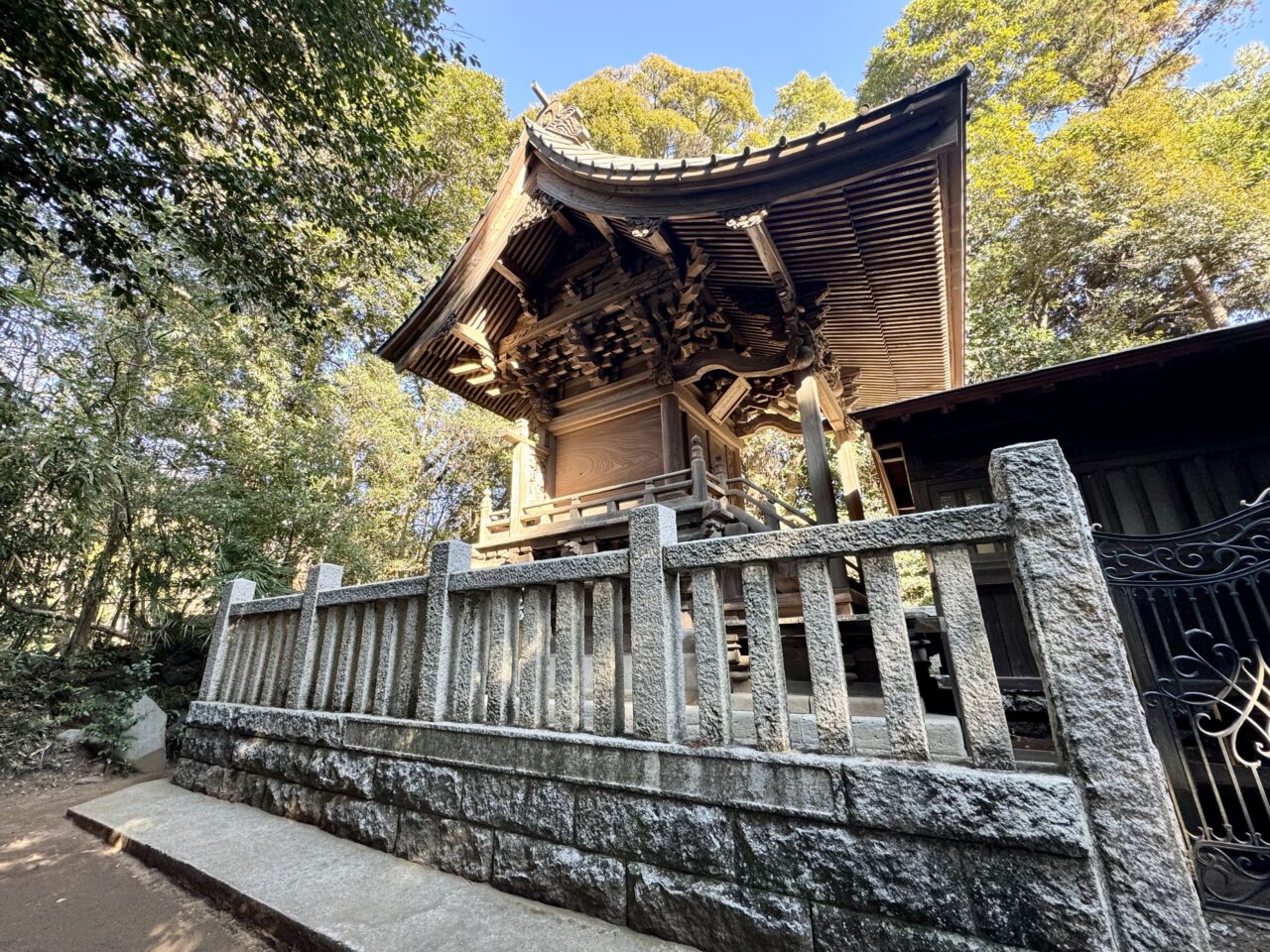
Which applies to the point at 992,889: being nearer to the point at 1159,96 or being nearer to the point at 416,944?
the point at 416,944

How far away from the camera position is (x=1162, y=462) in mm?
3721

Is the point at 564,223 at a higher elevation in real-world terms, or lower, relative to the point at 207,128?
higher

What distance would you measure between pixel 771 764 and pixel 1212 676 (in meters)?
3.40

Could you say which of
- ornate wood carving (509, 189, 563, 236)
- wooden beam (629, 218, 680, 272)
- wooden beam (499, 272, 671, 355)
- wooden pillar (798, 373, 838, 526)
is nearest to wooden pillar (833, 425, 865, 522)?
wooden pillar (798, 373, 838, 526)

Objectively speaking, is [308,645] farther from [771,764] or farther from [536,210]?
[536,210]

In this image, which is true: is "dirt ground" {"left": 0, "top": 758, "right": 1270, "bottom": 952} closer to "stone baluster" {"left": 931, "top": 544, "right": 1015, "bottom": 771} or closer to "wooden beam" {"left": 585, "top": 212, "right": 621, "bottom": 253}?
"stone baluster" {"left": 931, "top": 544, "right": 1015, "bottom": 771}

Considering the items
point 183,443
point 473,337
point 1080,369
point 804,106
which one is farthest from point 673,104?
point 1080,369

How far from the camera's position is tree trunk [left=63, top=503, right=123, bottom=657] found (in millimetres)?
6625

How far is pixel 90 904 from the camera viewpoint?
2.70 m

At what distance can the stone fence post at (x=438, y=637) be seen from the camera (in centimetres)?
297

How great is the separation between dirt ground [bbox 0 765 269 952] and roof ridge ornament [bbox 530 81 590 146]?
773 centimetres

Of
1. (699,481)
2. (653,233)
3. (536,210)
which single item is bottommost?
(699,481)

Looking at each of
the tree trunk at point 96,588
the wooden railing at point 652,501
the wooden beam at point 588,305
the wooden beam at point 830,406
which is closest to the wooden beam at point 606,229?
the wooden beam at point 588,305

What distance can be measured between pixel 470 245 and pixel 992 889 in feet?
22.0
